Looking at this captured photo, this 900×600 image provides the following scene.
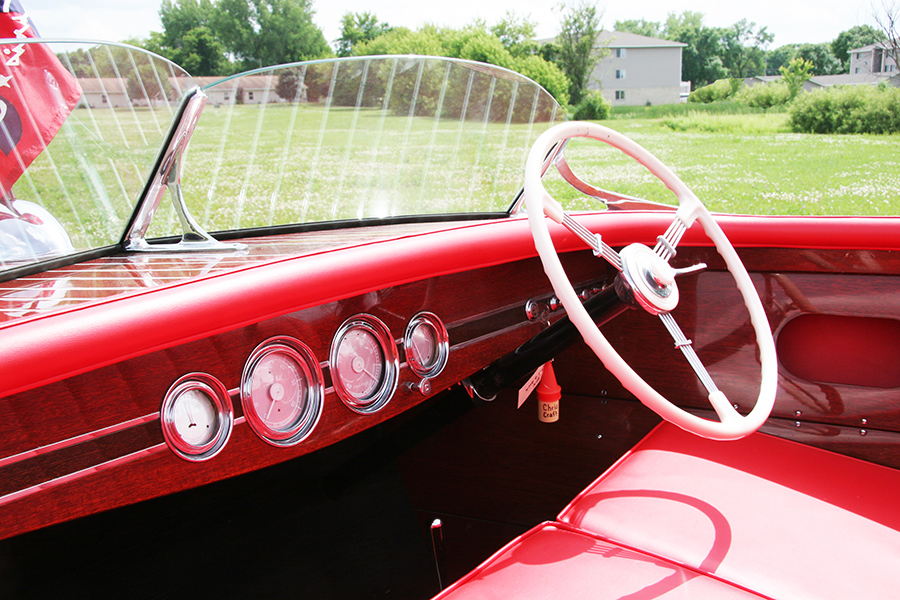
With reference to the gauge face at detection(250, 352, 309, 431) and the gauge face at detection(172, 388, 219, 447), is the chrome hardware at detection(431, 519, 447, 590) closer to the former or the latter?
the gauge face at detection(250, 352, 309, 431)

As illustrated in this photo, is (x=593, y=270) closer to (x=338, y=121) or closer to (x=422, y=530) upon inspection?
(x=422, y=530)

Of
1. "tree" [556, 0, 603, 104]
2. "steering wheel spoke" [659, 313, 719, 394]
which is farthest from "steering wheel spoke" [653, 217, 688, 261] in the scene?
"tree" [556, 0, 603, 104]

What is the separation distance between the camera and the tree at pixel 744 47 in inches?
1618

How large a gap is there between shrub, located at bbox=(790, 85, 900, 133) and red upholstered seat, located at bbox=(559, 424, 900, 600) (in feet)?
57.0

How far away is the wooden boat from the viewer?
85 cm

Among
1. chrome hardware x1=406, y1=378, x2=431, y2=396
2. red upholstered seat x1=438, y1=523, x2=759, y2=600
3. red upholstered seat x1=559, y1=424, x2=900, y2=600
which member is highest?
chrome hardware x1=406, y1=378, x2=431, y2=396

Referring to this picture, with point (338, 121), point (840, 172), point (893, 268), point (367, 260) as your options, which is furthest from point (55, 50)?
point (840, 172)

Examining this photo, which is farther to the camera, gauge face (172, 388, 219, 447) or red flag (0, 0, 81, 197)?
red flag (0, 0, 81, 197)

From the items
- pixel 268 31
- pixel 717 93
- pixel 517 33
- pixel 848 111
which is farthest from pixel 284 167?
pixel 268 31

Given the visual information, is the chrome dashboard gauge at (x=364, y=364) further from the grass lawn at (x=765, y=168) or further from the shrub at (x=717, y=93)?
the shrub at (x=717, y=93)

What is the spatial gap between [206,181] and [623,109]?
25.1 m

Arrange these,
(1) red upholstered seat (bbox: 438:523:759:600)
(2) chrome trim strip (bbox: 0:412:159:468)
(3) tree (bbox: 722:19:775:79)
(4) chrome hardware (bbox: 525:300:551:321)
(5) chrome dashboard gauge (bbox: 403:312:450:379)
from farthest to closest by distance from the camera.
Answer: (3) tree (bbox: 722:19:775:79) → (4) chrome hardware (bbox: 525:300:551:321) → (5) chrome dashboard gauge (bbox: 403:312:450:379) → (1) red upholstered seat (bbox: 438:523:759:600) → (2) chrome trim strip (bbox: 0:412:159:468)

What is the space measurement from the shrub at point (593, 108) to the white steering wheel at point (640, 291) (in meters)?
22.1

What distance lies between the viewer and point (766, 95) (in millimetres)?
19688
